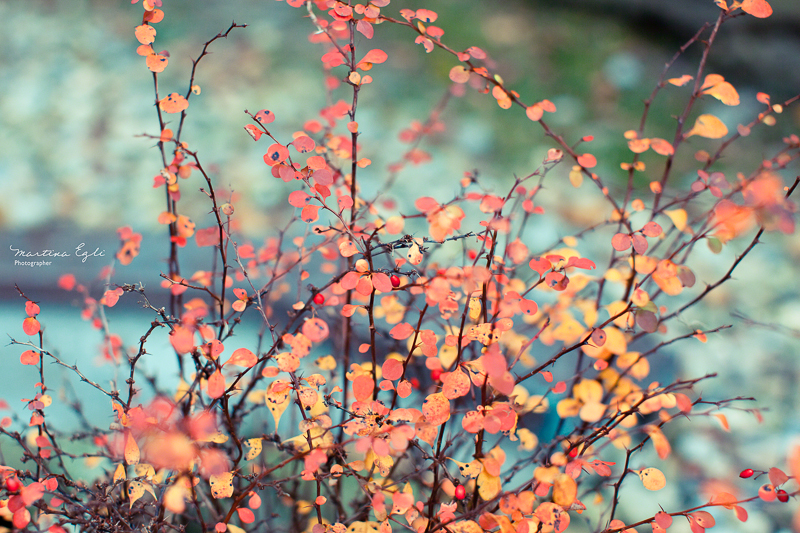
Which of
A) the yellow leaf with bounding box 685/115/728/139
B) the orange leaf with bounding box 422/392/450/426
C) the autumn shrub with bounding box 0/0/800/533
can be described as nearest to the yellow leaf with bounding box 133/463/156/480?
the autumn shrub with bounding box 0/0/800/533

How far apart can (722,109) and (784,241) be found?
75 centimetres

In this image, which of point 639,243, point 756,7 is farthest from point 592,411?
point 756,7

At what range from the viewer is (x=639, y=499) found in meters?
0.93

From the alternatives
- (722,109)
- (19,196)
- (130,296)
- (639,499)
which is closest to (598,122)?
(722,109)

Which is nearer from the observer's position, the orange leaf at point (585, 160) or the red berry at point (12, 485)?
the red berry at point (12, 485)

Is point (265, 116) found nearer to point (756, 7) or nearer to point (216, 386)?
point (216, 386)

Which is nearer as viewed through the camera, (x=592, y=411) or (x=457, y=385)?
(x=457, y=385)

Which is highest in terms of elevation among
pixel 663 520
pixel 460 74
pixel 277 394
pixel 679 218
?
pixel 460 74

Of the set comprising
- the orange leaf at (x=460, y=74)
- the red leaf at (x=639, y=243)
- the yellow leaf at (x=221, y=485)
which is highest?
the orange leaf at (x=460, y=74)

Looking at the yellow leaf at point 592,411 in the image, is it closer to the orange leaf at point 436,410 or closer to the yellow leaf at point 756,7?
the orange leaf at point 436,410

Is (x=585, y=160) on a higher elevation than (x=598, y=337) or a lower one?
higher

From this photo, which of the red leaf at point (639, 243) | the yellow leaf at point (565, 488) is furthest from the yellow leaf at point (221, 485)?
the red leaf at point (639, 243)

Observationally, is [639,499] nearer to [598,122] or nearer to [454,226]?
[454,226]

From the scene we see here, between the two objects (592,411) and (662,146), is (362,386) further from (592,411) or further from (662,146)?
(662,146)
